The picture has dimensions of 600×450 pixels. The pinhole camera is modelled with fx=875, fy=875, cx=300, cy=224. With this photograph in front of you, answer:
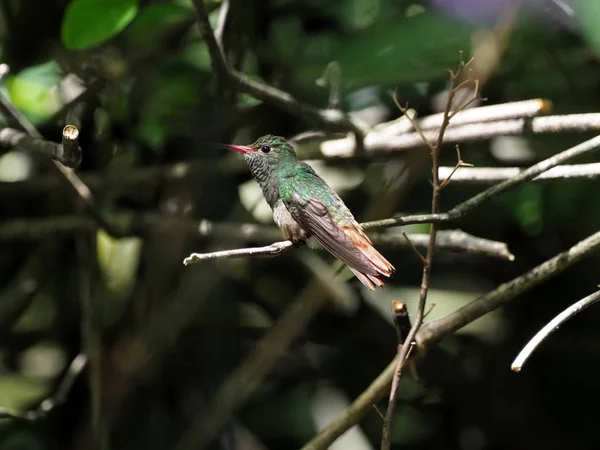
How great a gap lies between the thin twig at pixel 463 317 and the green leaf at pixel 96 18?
2.99 feet

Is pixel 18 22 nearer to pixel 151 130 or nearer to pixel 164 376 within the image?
pixel 151 130

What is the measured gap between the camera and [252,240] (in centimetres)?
233

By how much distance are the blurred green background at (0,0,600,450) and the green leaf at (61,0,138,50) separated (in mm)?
264

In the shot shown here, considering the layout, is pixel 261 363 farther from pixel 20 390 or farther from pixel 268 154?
pixel 20 390

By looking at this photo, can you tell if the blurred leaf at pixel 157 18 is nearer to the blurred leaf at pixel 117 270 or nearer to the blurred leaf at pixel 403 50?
the blurred leaf at pixel 403 50

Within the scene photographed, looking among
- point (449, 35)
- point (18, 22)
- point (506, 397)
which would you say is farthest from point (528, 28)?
point (18, 22)

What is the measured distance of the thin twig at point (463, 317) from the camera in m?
1.67

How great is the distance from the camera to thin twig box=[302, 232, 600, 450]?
1.67 m

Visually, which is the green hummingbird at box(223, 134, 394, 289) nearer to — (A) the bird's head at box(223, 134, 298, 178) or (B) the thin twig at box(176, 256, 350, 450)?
(A) the bird's head at box(223, 134, 298, 178)

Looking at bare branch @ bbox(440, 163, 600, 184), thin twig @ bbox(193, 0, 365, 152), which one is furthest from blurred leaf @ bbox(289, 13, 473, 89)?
bare branch @ bbox(440, 163, 600, 184)

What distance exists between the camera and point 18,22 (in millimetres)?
2768

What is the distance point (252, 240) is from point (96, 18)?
730mm

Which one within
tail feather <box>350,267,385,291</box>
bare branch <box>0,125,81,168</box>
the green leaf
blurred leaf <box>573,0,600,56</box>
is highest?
the green leaf

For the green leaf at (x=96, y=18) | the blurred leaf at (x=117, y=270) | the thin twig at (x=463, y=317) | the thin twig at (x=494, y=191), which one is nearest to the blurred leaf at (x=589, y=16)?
the thin twig at (x=494, y=191)
